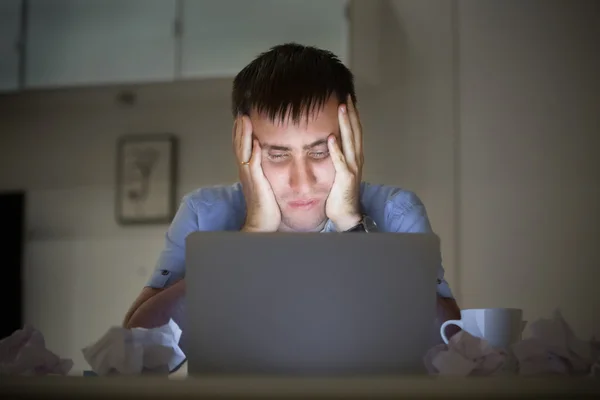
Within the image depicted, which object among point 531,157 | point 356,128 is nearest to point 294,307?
point 356,128

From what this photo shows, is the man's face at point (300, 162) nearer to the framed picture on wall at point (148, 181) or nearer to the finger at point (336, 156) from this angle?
the finger at point (336, 156)

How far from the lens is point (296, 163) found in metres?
1.44

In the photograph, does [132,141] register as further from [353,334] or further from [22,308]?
[353,334]

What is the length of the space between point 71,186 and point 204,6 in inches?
45.5

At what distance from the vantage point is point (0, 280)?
318 cm

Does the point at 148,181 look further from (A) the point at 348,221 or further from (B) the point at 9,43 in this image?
(A) the point at 348,221

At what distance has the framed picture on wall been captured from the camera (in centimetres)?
308

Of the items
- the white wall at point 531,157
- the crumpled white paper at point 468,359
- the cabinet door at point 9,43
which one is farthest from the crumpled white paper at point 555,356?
the cabinet door at point 9,43

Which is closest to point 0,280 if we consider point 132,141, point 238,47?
point 132,141

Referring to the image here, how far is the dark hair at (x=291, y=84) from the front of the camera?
1395mm

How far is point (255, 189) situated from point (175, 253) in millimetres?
225

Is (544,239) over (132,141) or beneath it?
beneath

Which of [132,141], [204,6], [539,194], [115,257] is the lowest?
[115,257]

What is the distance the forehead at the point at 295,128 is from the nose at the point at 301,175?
0.06 meters
